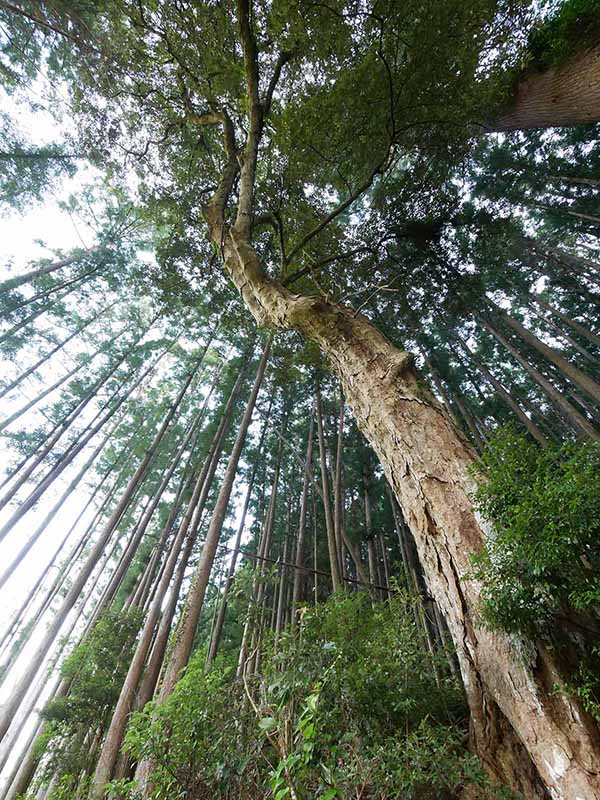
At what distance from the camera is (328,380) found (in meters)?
10.2

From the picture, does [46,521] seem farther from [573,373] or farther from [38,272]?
[573,373]

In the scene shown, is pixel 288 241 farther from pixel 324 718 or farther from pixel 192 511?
pixel 324 718

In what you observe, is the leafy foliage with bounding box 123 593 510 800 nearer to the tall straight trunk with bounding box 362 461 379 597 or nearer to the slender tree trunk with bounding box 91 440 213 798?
the slender tree trunk with bounding box 91 440 213 798

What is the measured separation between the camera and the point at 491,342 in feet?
36.9

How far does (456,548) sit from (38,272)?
1432 centimetres

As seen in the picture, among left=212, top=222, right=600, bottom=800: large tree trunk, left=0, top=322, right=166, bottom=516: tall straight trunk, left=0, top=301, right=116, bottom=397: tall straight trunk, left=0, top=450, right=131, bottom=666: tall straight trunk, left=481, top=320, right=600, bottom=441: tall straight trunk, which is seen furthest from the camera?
left=0, top=450, right=131, bottom=666: tall straight trunk

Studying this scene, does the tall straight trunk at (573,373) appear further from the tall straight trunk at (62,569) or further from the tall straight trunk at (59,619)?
the tall straight trunk at (62,569)

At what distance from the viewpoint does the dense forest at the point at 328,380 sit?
1457 millimetres

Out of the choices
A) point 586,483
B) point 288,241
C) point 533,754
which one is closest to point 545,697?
point 533,754

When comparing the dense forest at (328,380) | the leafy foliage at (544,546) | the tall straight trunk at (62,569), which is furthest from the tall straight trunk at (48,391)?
the leafy foliage at (544,546)

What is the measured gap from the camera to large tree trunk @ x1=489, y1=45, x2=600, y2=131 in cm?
392

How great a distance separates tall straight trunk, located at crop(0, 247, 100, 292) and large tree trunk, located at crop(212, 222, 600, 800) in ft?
38.5

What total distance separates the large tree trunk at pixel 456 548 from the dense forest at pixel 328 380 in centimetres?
1

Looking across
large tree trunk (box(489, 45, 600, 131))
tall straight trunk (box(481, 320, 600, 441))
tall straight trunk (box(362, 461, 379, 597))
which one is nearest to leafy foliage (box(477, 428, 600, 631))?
large tree trunk (box(489, 45, 600, 131))
